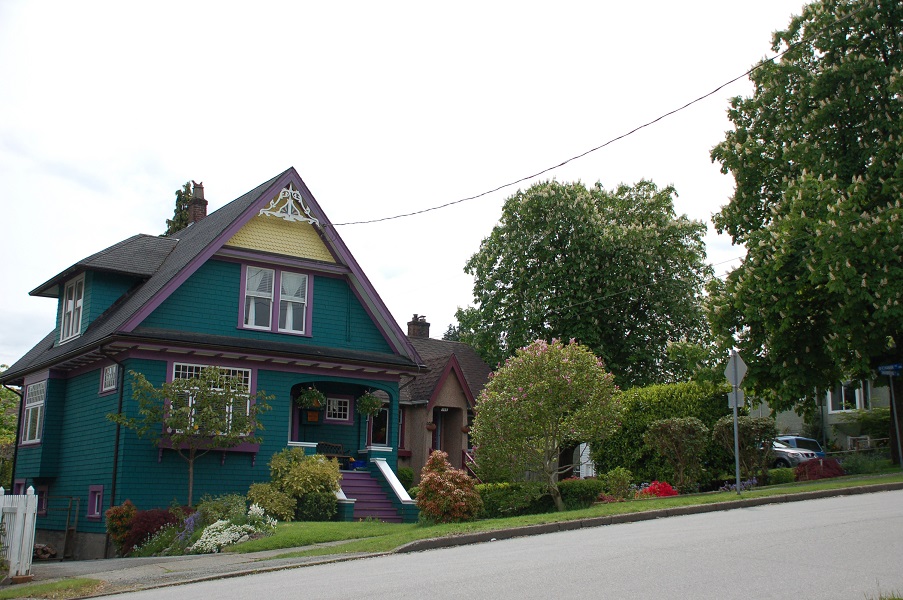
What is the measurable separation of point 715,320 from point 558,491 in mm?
7419

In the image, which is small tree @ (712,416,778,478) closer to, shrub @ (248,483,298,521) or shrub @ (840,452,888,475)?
shrub @ (840,452,888,475)

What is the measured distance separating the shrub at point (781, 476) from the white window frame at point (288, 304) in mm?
13513

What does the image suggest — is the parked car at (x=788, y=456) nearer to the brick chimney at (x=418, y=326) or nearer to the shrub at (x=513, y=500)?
the shrub at (x=513, y=500)

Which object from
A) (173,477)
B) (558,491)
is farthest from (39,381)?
(558,491)

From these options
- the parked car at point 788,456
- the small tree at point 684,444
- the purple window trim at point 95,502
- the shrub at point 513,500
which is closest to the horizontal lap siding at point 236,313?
the purple window trim at point 95,502

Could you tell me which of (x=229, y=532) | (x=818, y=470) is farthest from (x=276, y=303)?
(x=818, y=470)

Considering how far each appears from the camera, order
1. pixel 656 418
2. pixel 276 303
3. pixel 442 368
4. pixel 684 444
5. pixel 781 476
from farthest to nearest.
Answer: pixel 442 368 < pixel 656 418 < pixel 781 476 < pixel 276 303 < pixel 684 444

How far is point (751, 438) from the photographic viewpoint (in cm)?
2261

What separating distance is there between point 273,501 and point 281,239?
24.9 feet

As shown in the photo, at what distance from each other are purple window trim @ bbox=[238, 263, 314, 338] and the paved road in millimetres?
11273

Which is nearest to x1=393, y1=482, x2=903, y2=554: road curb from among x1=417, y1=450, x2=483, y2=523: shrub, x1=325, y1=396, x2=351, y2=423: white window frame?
x1=417, y1=450, x2=483, y2=523: shrub

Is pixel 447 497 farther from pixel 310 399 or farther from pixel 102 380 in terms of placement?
pixel 102 380

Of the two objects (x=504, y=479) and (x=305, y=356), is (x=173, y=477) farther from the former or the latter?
(x=504, y=479)

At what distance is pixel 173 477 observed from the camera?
812 inches
